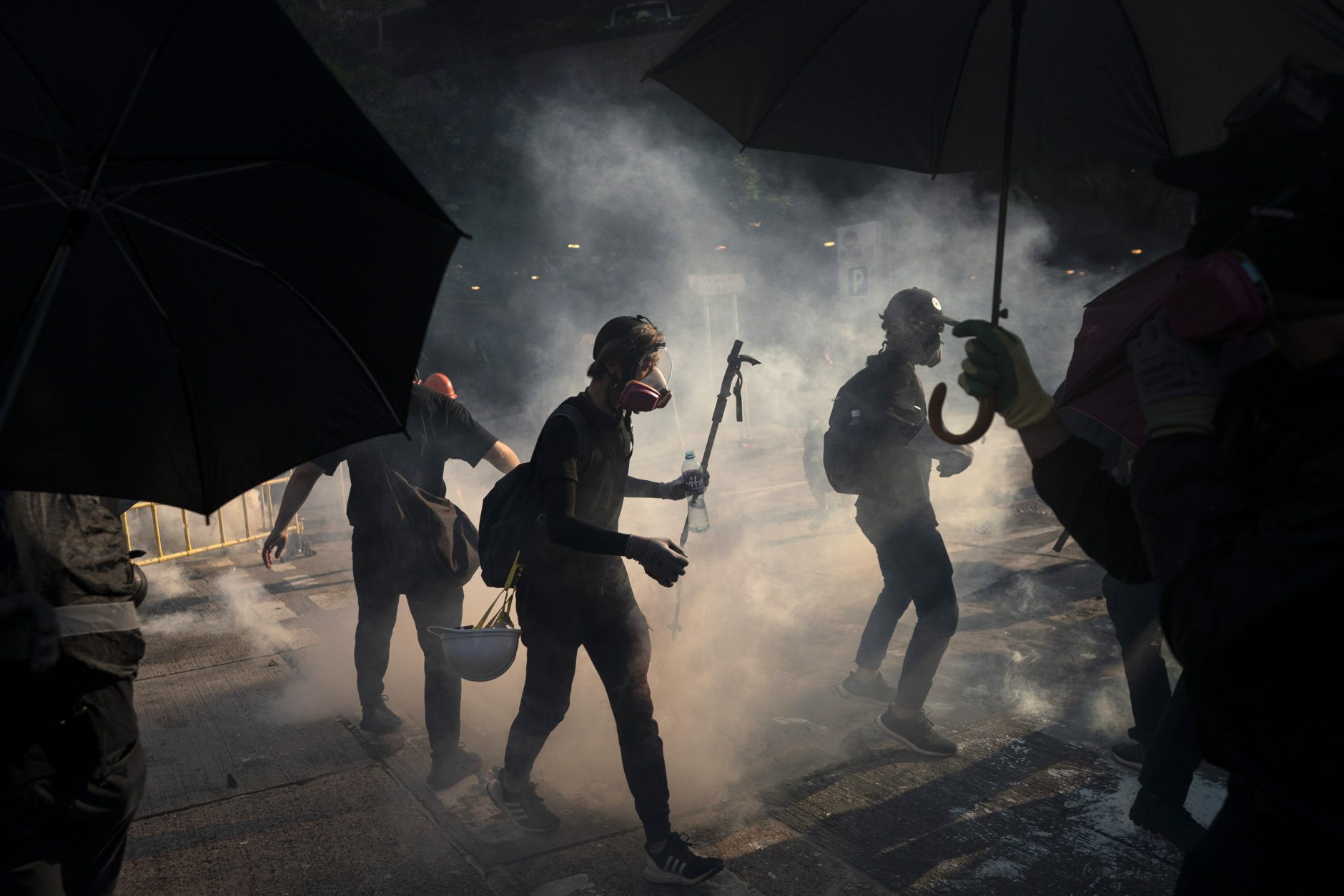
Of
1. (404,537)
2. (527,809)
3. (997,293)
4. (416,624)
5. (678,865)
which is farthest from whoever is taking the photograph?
(416,624)

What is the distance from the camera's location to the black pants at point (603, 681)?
3.07m

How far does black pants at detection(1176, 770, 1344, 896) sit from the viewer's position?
1.24m

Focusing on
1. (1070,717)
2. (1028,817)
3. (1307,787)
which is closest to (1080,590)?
(1070,717)

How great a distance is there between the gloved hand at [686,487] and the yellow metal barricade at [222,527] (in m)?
5.48

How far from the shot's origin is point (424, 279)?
6.70 ft

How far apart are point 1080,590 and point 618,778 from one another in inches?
154

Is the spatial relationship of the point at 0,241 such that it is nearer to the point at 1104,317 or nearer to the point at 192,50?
the point at 192,50

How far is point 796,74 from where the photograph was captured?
2730mm

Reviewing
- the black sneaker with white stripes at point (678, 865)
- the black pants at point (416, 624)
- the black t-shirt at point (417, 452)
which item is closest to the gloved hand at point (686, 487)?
the black t-shirt at point (417, 452)

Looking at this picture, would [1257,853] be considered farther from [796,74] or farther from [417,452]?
[417,452]

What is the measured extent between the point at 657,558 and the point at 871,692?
7.13 ft

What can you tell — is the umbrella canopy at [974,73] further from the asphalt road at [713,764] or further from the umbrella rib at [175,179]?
the asphalt road at [713,764]

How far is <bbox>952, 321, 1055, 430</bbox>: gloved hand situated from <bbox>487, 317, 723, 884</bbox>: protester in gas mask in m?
1.44

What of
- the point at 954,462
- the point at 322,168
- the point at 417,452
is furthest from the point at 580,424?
the point at 954,462
